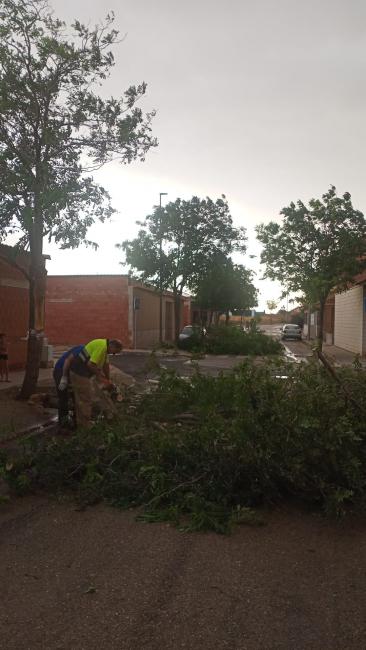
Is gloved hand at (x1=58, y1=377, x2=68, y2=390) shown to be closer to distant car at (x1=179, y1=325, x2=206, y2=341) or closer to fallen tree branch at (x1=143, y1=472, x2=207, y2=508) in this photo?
fallen tree branch at (x1=143, y1=472, x2=207, y2=508)

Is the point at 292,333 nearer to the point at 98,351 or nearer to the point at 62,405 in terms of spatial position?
the point at 62,405

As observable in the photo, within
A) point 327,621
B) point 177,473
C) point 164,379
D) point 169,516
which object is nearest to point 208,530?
point 169,516

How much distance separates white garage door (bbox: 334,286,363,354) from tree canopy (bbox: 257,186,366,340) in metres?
1.23

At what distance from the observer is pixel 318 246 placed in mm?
28297

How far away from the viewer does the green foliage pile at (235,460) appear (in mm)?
4680

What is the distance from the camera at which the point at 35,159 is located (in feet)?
35.9

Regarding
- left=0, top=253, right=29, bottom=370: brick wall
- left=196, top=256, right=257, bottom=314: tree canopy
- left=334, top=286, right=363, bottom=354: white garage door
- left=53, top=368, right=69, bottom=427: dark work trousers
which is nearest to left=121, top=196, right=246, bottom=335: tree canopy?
left=196, top=256, right=257, bottom=314: tree canopy

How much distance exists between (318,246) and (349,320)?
219 inches

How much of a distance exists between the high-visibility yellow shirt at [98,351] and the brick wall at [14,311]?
926 cm

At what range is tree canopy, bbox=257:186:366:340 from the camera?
2725 cm

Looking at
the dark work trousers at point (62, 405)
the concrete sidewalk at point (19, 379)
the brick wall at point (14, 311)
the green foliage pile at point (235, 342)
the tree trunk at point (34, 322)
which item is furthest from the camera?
the green foliage pile at point (235, 342)

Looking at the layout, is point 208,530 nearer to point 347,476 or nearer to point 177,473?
point 177,473

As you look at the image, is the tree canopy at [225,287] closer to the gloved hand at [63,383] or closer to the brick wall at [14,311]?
the brick wall at [14,311]

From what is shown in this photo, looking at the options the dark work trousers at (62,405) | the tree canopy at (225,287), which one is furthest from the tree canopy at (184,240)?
the dark work trousers at (62,405)
